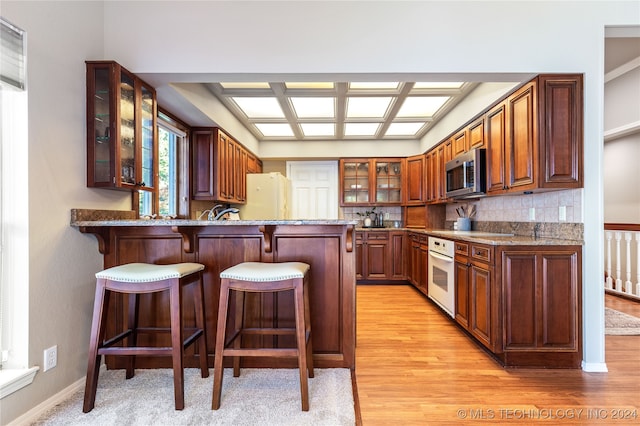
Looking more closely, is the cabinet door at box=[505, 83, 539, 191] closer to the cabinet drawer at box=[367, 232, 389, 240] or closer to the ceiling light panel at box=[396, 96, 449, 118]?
the ceiling light panel at box=[396, 96, 449, 118]

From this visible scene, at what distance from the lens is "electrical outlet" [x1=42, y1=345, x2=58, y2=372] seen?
1756 mm

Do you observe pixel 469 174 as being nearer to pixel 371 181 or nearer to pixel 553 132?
pixel 553 132

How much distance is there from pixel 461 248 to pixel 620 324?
6.12 feet

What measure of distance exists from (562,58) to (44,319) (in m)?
3.82

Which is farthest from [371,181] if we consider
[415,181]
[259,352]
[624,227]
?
[259,352]

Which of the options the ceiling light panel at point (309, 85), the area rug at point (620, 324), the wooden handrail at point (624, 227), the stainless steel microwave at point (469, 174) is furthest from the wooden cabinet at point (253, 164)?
the wooden handrail at point (624, 227)

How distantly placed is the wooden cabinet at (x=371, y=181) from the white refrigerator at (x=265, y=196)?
1.32 meters

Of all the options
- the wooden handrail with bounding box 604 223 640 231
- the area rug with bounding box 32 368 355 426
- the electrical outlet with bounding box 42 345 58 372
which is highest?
the wooden handrail with bounding box 604 223 640 231

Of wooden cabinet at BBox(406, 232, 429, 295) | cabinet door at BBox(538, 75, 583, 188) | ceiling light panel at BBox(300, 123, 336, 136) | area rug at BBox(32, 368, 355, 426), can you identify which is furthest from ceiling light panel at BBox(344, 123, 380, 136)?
area rug at BBox(32, 368, 355, 426)

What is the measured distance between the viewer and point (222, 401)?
1.80m

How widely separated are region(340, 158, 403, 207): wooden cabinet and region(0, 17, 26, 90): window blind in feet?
14.1

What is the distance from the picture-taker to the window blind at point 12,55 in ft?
5.08

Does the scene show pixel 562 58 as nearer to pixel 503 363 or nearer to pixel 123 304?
pixel 503 363

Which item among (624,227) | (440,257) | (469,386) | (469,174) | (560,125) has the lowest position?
(469,386)
